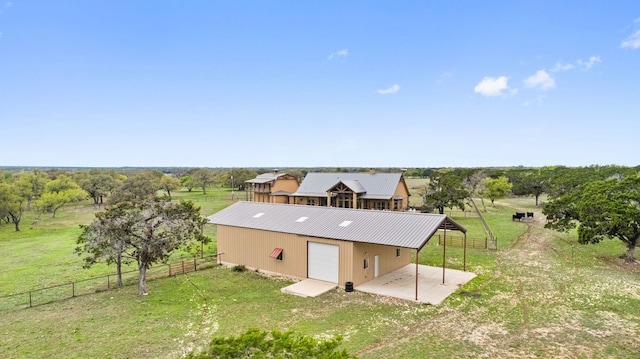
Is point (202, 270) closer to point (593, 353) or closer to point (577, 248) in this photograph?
point (593, 353)

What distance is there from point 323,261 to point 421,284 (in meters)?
5.03

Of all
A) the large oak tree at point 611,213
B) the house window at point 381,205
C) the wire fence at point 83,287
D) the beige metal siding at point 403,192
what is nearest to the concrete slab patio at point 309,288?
the wire fence at point 83,287

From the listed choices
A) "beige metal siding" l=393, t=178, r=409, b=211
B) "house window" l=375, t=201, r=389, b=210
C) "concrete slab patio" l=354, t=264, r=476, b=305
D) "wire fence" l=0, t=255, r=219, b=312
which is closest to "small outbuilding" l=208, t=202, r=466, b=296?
"concrete slab patio" l=354, t=264, r=476, b=305

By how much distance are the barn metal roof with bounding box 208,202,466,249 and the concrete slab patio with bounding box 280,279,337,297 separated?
2369 millimetres

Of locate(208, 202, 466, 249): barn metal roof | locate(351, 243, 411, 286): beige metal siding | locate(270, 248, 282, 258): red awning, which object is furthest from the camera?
locate(270, 248, 282, 258): red awning

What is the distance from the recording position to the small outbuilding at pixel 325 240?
1859 cm

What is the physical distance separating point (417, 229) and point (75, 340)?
14.5m

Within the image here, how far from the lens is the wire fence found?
17.0 m

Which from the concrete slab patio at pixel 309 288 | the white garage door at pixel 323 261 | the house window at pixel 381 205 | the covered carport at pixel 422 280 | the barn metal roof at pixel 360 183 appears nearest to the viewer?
the covered carport at pixel 422 280

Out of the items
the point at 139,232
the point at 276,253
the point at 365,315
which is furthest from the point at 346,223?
the point at 139,232

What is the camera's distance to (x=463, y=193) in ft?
141

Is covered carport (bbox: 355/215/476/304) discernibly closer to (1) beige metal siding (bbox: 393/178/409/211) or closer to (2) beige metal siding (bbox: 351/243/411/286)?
(2) beige metal siding (bbox: 351/243/411/286)

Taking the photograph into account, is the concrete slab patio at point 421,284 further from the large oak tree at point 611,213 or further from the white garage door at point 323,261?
the large oak tree at point 611,213

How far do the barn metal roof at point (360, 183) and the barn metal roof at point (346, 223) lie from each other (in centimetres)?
2028
